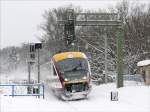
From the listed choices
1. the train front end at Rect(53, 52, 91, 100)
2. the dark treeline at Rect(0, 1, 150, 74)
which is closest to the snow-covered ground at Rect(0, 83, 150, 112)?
the train front end at Rect(53, 52, 91, 100)

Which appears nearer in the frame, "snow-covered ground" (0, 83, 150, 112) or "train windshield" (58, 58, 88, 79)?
"snow-covered ground" (0, 83, 150, 112)

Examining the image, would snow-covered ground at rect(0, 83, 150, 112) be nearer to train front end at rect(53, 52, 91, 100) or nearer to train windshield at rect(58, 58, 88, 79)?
train front end at rect(53, 52, 91, 100)

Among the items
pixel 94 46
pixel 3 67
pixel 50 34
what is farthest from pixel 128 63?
pixel 3 67

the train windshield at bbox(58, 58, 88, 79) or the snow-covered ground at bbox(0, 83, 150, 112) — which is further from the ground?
the train windshield at bbox(58, 58, 88, 79)

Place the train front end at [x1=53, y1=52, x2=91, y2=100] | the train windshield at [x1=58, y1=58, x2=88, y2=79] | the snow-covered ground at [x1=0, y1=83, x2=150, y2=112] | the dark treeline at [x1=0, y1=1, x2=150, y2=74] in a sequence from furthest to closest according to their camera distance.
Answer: the dark treeline at [x1=0, y1=1, x2=150, y2=74] → the train windshield at [x1=58, y1=58, x2=88, y2=79] → the train front end at [x1=53, y1=52, x2=91, y2=100] → the snow-covered ground at [x1=0, y1=83, x2=150, y2=112]

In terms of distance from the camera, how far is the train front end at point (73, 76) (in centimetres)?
3005

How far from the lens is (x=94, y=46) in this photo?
216ft

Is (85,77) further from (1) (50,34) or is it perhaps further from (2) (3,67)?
(2) (3,67)

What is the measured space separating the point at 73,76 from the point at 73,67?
0.84 meters

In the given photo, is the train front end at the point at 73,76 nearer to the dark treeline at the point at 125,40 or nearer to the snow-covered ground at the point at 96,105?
the snow-covered ground at the point at 96,105

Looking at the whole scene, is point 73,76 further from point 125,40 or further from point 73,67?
point 125,40

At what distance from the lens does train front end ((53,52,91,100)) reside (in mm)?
30047

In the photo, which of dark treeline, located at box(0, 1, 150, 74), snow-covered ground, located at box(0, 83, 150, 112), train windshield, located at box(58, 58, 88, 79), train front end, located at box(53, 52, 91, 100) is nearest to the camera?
snow-covered ground, located at box(0, 83, 150, 112)

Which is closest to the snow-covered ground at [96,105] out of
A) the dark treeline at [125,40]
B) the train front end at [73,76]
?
the train front end at [73,76]
